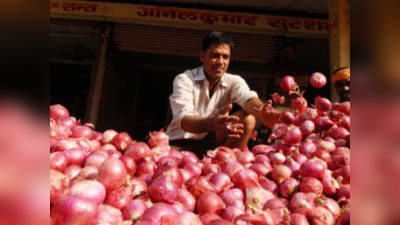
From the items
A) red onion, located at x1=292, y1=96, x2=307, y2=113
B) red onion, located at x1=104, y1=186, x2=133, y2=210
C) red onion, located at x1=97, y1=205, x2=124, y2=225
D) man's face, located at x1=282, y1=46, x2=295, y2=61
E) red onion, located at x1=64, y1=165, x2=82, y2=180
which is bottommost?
red onion, located at x1=97, y1=205, x2=124, y2=225

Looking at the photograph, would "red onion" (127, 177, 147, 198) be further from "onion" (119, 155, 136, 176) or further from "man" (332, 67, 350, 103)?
"man" (332, 67, 350, 103)

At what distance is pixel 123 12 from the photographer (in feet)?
14.3

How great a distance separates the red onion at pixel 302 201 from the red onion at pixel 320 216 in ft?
0.24

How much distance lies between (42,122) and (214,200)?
2.47ft

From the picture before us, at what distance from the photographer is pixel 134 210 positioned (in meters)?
0.93

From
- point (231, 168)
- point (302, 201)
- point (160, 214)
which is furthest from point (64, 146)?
point (302, 201)

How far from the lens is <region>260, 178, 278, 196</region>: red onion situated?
124cm

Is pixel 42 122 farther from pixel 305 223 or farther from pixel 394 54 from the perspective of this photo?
pixel 305 223

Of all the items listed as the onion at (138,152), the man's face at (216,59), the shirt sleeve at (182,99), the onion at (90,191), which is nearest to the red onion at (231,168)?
the onion at (138,152)

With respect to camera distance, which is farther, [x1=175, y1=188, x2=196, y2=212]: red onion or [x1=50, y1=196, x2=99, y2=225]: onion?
[x1=175, y1=188, x2=196, y2=212]: red onion

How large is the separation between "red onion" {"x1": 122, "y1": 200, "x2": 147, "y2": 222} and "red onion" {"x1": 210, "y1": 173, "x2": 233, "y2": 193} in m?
0.37

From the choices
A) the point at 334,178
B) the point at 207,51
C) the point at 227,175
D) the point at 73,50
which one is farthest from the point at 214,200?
the point at 73,50

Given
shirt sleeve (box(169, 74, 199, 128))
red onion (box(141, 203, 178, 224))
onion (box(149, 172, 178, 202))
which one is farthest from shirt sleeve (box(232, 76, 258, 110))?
red onion (box(141, 203, 178, 224))

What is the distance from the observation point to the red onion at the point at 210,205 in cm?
105
